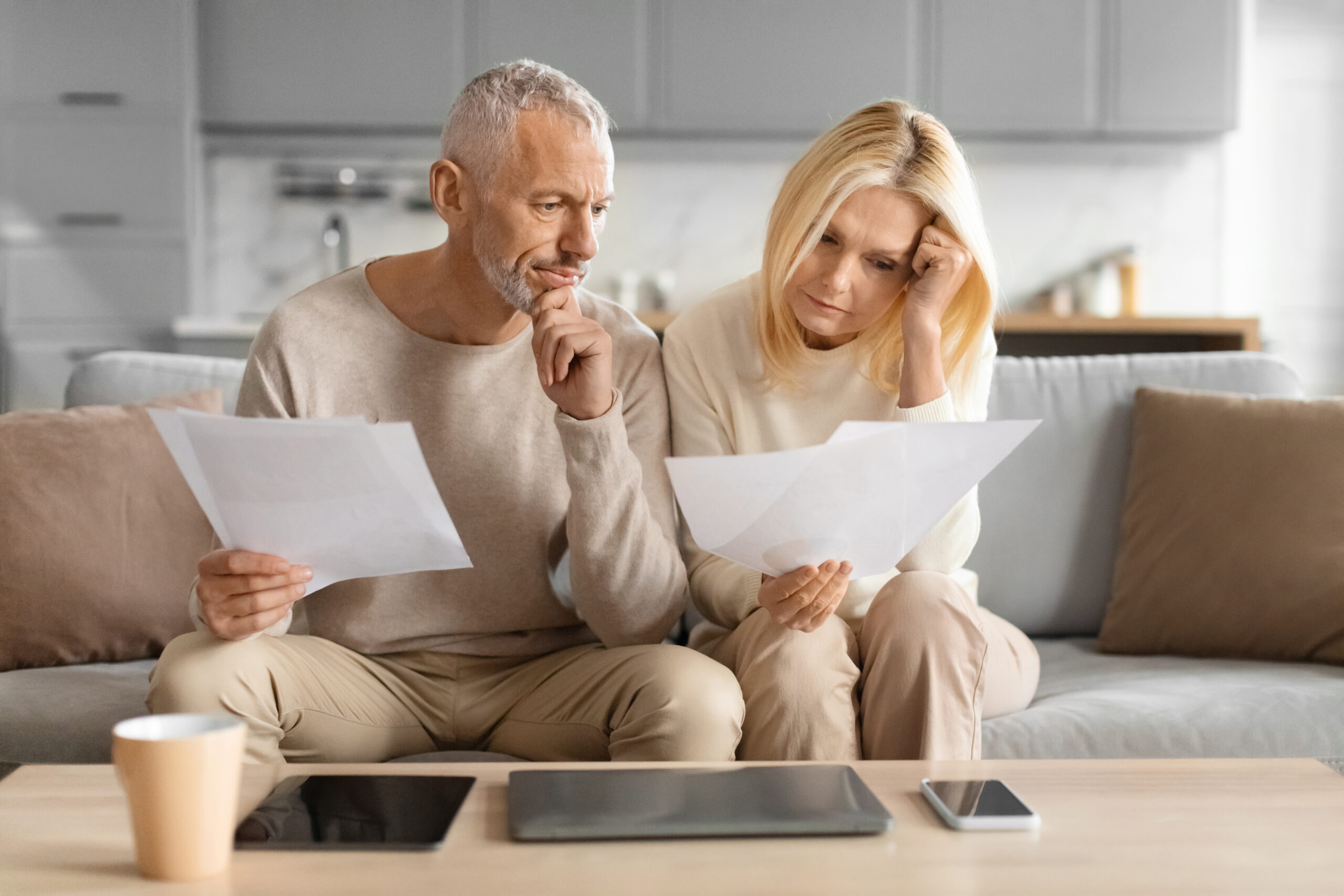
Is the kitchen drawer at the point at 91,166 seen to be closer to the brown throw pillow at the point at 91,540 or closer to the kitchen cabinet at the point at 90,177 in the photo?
the kitchen cabinet at the point at 90,177

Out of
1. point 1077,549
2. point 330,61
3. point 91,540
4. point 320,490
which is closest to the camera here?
point 320,490

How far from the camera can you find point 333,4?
414 cm

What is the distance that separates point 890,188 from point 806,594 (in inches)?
22.8

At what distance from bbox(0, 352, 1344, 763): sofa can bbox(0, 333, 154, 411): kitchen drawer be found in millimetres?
2474

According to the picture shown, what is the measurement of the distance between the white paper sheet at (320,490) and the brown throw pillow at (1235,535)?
3.79 ft

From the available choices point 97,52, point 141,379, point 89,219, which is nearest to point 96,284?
point 89,219

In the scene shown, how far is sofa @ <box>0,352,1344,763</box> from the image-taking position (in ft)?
4.78

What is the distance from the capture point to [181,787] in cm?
69

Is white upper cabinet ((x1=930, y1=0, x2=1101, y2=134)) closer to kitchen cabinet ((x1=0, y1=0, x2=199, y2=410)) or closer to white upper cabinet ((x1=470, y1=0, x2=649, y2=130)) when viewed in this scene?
white upper cabinet ((x1=470, y1=0, x2=649, y2=130))

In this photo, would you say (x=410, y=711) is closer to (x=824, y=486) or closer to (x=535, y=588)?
(x=535, y=588)

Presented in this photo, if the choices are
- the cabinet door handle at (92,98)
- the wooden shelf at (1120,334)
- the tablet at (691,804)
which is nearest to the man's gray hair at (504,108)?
the tablet at (691,804)

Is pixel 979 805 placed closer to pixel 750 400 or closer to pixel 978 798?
pixel 978 798

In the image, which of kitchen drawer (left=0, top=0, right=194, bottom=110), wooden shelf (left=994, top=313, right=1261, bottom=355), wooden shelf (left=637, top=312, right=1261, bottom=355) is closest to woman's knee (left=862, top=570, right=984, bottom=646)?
wooden shelf (left=637, top=312, right=1261, bottom=355)

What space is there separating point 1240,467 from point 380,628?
4.05 ft
